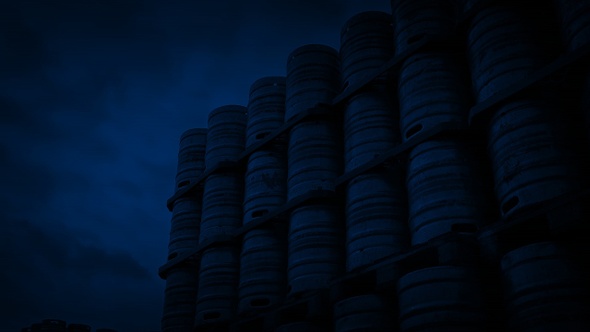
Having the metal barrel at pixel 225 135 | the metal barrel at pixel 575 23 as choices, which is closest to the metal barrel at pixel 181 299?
the metal barrel at pixel 225 135

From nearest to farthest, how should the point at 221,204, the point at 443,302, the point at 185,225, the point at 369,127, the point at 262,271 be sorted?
the point at 443,302, the point at 369,127, the point at 262,271, the point at 221,204, the point at 185,225

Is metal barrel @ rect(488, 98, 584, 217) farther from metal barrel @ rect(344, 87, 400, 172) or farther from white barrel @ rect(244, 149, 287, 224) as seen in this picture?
white barrel @ rect(244, 149, 287, 224)

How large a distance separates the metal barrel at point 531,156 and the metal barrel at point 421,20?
6.44 ft

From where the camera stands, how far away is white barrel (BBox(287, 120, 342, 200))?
7.81 metres

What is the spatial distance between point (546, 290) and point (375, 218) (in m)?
2.46

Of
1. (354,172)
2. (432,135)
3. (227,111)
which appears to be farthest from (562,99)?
(227,111)

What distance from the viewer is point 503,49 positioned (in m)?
5.79

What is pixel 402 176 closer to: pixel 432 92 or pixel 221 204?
pixel 432 92

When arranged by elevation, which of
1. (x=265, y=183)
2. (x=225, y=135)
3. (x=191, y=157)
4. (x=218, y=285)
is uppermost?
(x=191, y=157)

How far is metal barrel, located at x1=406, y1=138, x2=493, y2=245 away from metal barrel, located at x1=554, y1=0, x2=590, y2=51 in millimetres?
1481

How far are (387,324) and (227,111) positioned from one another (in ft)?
19.3

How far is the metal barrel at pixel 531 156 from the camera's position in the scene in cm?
488

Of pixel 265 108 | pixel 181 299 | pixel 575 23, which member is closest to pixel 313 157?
pixel 265 108

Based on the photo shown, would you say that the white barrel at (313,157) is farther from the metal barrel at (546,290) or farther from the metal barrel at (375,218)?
the metal barrel at (546,290)
